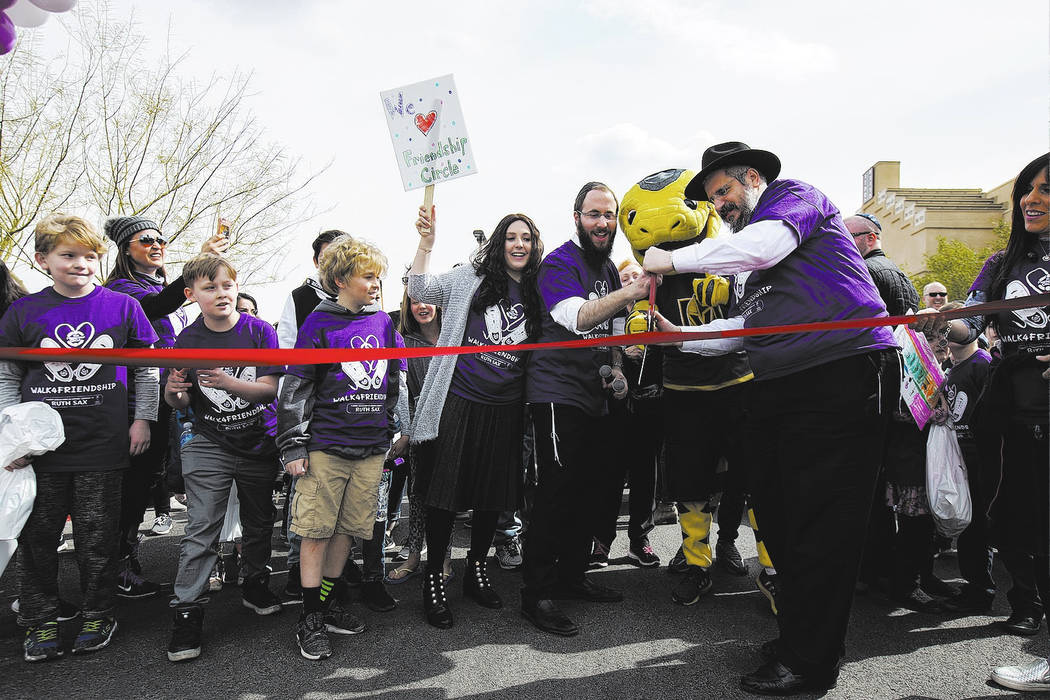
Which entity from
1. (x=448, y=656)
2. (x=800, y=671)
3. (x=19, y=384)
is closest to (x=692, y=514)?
(x=800, y=671)

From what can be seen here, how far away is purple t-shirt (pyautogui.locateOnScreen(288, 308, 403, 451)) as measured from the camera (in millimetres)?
3123

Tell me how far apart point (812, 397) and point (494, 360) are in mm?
1514

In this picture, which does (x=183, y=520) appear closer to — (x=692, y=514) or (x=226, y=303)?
(x=226, y=303)

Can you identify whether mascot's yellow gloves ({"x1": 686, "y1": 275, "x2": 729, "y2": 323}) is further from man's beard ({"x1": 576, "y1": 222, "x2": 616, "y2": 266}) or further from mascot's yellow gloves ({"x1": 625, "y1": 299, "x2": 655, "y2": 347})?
man's beard ({"x1": 576, "y1": 222, "x2": 616, "y2": 266})

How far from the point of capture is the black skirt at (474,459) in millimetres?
3461

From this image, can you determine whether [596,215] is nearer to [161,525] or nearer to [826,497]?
[826,497]

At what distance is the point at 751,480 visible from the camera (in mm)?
3018

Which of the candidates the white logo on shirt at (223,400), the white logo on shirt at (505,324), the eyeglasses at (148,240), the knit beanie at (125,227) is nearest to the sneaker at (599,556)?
the white logo on shirt at (505,324)

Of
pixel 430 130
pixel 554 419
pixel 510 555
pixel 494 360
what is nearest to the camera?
pixel 554 419

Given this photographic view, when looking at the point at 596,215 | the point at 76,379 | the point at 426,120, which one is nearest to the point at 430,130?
the point at 426,120

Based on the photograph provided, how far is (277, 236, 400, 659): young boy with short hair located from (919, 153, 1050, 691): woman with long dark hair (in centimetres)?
270

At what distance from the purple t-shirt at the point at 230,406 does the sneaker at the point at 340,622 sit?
0.81 meters

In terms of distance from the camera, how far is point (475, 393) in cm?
351

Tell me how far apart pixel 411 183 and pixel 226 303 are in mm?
1106
